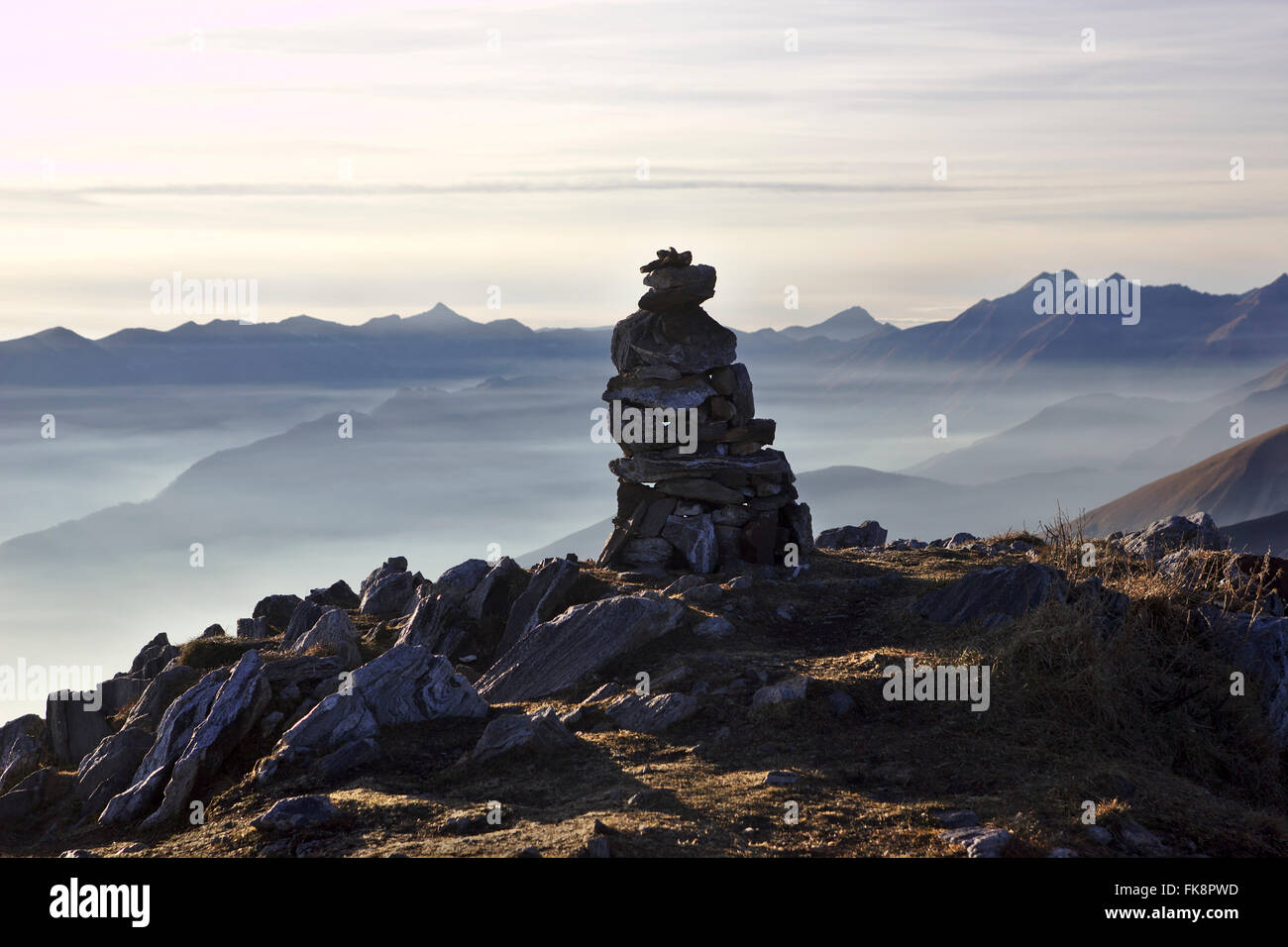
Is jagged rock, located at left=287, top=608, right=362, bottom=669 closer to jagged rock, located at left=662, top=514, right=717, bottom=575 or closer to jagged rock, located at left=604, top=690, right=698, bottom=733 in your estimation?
jagged rock, located at left=604, top=690, right=698, bottom=733

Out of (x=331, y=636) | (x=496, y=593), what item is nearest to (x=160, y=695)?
(x=331, y=636)

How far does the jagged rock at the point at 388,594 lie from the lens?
25.7 metres

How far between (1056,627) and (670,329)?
12.4 m

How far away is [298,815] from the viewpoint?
12.8 meters

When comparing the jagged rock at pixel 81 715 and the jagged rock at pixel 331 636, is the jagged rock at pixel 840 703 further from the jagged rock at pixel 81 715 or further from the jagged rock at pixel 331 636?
the jagged rock at pixel 81 715

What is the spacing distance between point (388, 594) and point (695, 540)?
756 cm

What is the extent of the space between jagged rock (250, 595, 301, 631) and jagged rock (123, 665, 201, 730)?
6316mm

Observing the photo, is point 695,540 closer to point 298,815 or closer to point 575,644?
point 575,644

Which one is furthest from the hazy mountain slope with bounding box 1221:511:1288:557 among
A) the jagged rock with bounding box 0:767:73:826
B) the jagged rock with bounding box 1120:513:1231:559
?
the jagged rock with bounding box 0:767:73:826

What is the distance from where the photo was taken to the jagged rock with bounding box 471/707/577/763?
15047mm
